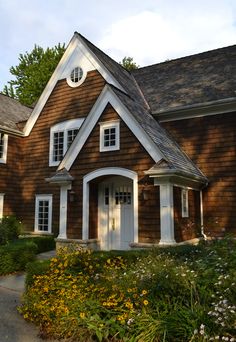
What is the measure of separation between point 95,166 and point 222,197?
5.14 meters

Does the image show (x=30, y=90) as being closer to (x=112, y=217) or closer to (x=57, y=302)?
(x=112, y=217)

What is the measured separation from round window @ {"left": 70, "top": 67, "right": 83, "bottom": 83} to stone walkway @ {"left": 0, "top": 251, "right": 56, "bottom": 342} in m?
10.7

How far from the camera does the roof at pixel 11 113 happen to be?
17.2 m

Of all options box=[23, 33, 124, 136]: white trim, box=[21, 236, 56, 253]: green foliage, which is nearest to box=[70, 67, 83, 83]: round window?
box=[23, 33, 124, 136]: white trim

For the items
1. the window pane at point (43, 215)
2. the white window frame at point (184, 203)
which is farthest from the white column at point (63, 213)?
the white window frame at point (184, 203)

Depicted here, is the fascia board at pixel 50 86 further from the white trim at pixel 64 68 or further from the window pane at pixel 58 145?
the window pane at pixel 58 145

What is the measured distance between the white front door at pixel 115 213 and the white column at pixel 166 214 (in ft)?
Answer: 8.23

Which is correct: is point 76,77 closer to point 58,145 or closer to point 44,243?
point 58,145

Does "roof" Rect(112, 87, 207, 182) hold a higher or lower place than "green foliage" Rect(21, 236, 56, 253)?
higher

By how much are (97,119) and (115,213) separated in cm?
381

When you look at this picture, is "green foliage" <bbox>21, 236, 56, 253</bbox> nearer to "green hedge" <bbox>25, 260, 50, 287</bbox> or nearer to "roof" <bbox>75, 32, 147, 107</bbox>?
"green hedge" <bbox>25, 260, 50, 287</bbox>

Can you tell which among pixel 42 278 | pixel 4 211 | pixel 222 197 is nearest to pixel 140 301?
pixel 42 278

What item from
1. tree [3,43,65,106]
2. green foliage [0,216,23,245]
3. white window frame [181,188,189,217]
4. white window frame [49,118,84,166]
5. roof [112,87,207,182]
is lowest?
green foliage [0,216,23,245]

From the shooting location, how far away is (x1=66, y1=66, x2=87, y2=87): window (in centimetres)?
1604
